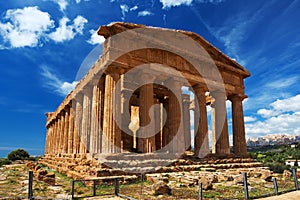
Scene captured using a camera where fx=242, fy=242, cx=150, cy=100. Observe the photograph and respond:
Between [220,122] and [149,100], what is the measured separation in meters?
8.46

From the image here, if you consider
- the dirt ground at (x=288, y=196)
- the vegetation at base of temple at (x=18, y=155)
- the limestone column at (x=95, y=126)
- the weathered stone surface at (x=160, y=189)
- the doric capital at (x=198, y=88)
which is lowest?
the vegetation at base of temple at (x=18, y=155)

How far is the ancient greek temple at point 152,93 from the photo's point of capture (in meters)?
16.4

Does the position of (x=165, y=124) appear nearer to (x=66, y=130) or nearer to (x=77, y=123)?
(x=77, y=123)

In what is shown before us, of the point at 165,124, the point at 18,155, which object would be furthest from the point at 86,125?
the point at 18,155

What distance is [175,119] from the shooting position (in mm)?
19625

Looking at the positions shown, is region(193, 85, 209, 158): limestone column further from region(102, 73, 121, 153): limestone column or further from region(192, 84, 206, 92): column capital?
region(102, 73, 121, 153): limestone column

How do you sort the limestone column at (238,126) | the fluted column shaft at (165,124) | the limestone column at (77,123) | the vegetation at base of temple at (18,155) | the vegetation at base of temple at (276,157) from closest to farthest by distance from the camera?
the vegetation at base of temple at (276,157)
the limestone column at (238,126)
the limestone column at (77,123)
the fluted column shaft at (165,124)
the vegetation at base of temple at (18,155)

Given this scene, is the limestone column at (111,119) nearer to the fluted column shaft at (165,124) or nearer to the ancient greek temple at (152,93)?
the ancient greek temple at (152,93)

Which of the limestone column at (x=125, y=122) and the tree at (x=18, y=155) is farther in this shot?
the tree at (x=18, y=155)

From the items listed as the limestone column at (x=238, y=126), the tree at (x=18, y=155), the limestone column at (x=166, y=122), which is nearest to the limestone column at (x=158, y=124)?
the limestone column at (x=166, y=122)

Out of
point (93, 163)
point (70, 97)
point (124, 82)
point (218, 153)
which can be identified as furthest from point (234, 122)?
point (70, 97)

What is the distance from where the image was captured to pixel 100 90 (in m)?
18.7

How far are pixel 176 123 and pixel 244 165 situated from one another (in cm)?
653

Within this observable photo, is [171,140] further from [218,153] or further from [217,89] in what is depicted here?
[217,89]
